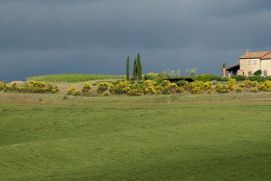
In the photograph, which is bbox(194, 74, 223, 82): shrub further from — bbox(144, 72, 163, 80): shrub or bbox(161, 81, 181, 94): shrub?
bbox(161, 81, 181, 94): shrub

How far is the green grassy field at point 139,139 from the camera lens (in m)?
25.1

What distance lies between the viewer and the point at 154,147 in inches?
1225

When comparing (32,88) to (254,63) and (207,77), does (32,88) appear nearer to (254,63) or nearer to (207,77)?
(207,77)

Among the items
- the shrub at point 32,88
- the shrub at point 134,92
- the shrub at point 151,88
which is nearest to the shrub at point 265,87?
the shrub at point 151,88

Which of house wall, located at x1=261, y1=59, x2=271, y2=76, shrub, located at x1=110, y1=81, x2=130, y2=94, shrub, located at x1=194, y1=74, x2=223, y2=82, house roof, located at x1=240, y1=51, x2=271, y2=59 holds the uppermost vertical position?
house roof, located at x1=240, y1=51, x2=271, y2=59

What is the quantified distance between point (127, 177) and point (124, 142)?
347 inches

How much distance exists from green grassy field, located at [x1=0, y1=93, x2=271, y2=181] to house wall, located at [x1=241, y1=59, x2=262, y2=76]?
119 ft

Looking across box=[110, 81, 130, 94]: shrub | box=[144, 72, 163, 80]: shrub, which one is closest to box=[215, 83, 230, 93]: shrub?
box=[110, 81, 130, 94]: shrub

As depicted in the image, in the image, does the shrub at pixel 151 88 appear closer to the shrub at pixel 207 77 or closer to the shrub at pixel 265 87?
the shrub at pixel 265 87

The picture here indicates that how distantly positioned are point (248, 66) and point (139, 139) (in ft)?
198

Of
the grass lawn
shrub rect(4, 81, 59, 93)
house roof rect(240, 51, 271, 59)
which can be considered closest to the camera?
shrub rect(4, 81, 59, 93)

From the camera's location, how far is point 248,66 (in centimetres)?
9181

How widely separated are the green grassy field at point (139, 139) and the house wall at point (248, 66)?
36.4 m

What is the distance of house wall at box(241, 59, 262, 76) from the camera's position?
90500mm
